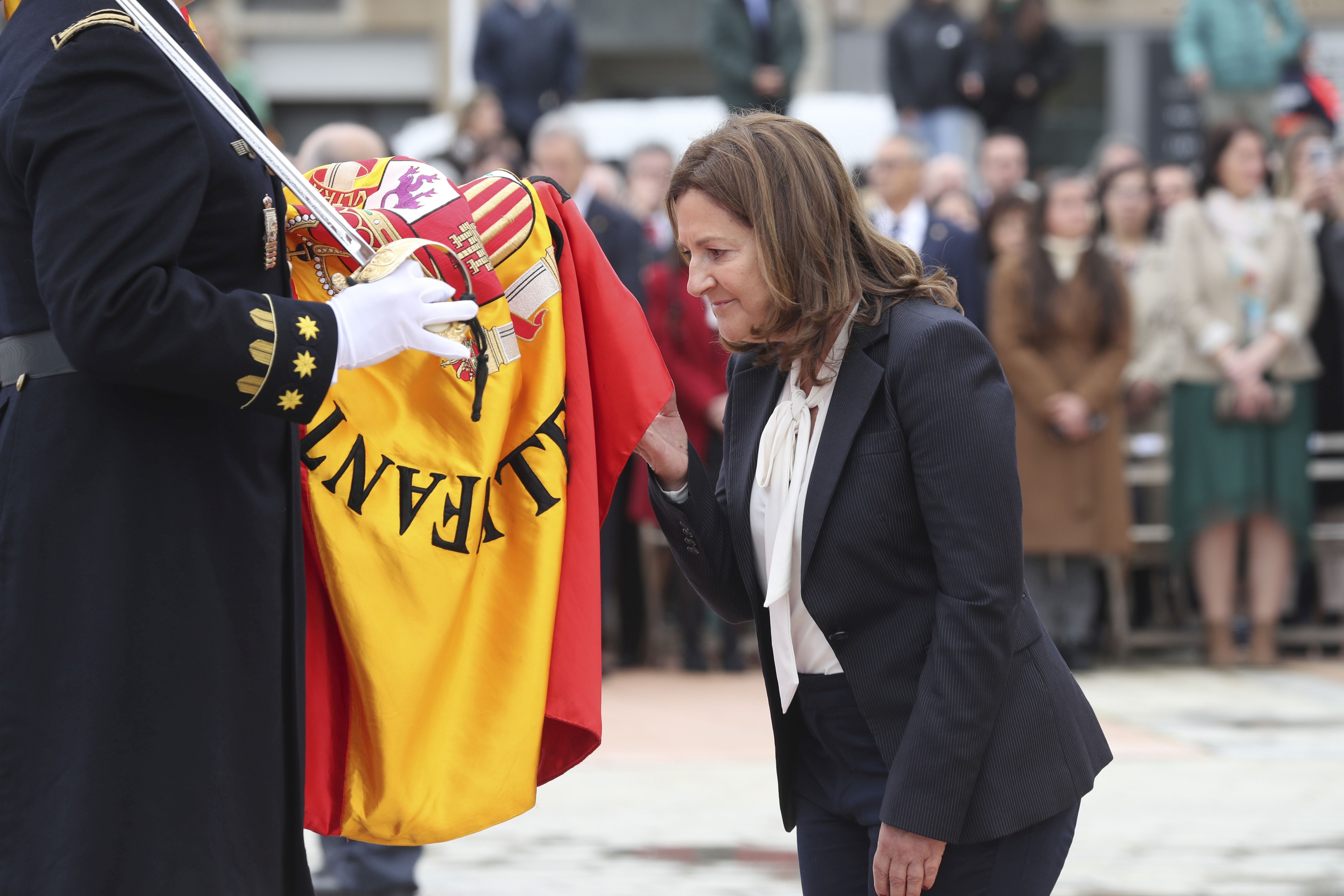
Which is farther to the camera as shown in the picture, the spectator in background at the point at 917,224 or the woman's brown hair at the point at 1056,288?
the spectator in background at the point at 917,224

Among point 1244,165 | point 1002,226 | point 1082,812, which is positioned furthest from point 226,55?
point 1082,812

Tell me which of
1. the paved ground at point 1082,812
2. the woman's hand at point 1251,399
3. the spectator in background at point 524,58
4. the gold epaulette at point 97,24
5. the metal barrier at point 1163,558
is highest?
the spectator in background at point 524,58

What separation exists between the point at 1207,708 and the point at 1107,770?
54.5 inches

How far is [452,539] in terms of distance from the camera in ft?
8.57

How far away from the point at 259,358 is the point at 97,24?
0.49 meters

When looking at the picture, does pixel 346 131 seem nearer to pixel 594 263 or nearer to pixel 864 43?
pixel 594 263

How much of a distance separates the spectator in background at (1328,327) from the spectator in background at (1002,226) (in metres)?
1.42

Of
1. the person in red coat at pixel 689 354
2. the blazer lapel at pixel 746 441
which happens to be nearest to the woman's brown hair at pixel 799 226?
the blazer lapel at pixel 746 441

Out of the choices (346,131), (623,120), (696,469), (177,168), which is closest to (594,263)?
(696,469)

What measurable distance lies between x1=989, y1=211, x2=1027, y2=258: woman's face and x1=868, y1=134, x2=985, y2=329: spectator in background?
0.41 ft

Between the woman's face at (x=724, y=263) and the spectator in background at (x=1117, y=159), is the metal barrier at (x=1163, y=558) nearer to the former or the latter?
the spectator in background at (x=1117, y=159)

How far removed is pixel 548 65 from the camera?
10.1m

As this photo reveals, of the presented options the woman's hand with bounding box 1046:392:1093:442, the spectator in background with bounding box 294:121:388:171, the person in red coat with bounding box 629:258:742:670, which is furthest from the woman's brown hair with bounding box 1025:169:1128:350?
the spectator in background with bounding box 294:121:388:171

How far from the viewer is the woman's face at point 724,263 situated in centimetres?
250
